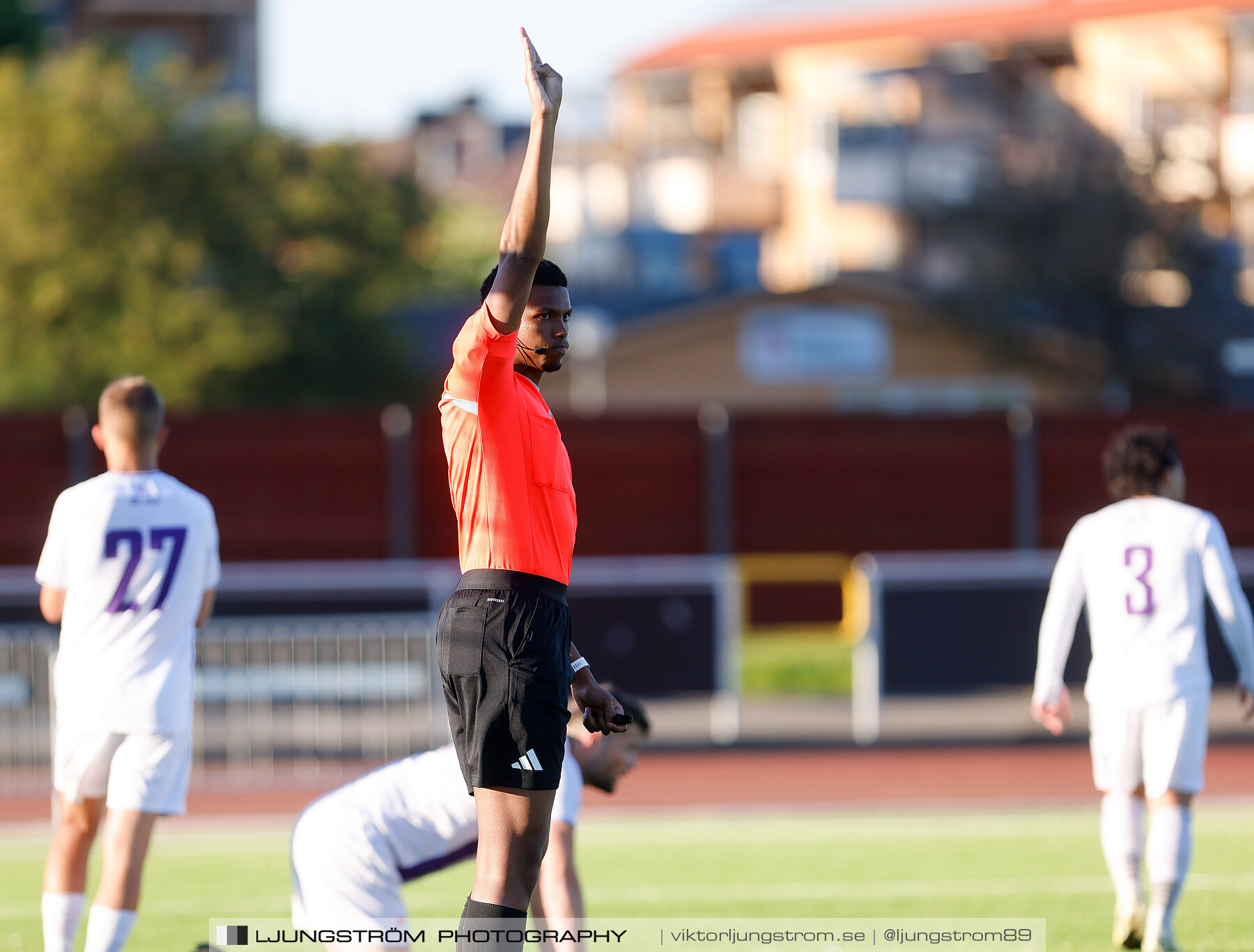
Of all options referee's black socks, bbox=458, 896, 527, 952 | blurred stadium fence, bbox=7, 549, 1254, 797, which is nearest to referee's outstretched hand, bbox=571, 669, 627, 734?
referee's black socks, bbox=458, 896, 527, 952

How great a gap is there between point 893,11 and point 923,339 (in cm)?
1468

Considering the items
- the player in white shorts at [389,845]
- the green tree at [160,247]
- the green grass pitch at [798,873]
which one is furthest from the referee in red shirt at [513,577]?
the green tree at [160,247]

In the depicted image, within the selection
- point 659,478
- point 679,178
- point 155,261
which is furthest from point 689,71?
point 659,478

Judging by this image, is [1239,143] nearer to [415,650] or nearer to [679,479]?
[679,479]

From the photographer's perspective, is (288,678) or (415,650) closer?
(288,678)

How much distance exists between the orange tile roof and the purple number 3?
31.3 meters

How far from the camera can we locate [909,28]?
133 feet

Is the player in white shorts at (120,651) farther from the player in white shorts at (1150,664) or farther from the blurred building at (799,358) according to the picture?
the blurred building at (799,358)

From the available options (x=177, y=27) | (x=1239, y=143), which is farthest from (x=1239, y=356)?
(x=177, y=27)

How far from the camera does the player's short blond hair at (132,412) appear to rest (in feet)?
18.8

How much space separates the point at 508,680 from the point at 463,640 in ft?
0.48

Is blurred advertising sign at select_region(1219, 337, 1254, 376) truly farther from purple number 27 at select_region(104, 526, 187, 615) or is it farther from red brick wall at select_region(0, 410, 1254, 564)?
purple number 27 at select_region(104, 526, 187, 615)

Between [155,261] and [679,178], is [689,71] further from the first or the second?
[155,261]

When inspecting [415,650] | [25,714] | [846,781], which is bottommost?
[846,781]
